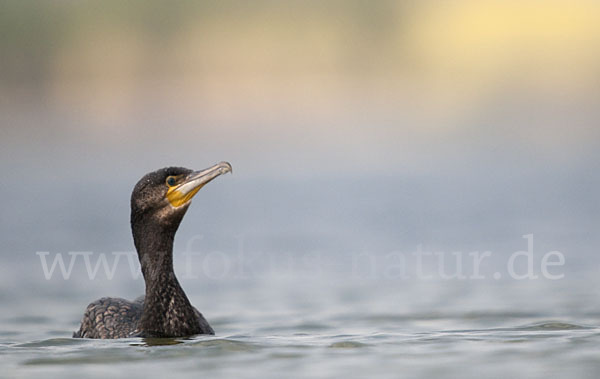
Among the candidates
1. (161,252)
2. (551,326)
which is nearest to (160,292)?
(161,252)

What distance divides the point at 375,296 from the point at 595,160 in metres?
17.2

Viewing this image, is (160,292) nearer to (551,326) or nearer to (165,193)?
(165,193)

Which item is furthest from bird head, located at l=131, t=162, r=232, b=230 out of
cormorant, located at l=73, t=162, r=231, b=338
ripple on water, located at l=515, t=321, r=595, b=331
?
ripple on water, located at l=515, t=321, r=595, b=331

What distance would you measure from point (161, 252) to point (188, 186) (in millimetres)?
562

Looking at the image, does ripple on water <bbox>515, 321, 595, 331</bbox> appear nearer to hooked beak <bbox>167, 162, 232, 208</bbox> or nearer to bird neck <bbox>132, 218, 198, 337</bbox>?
bird neck <bbox>132, 218, 198, 337</bbox>

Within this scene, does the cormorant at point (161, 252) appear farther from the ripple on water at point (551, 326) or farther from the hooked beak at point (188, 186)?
the ripple on water at point (551, 326)

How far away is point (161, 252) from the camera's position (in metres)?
10.1

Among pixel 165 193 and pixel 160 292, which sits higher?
pixel 165 193

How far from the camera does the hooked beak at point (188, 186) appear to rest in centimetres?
→ 970

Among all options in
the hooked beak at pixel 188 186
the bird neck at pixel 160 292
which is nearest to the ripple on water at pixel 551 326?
the bird neck at pixel 160 292

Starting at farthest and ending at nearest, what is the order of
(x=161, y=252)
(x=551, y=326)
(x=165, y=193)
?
(x=551, y=326)
(x=161, y=252)
(x=165, y=193)

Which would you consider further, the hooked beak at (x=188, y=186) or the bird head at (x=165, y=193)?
the bird head at (x=165, y=193)

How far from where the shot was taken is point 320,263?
53.4 ft

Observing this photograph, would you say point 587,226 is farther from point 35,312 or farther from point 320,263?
point 35,312
